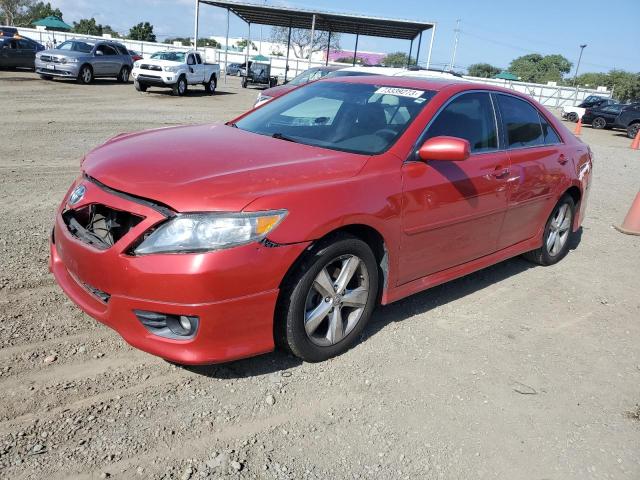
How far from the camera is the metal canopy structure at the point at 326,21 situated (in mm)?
31938

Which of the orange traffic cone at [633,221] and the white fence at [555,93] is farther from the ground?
the white fence at [555,93]

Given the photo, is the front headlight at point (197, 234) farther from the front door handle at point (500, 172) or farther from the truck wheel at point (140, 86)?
the truck wheel at point (140, 86)

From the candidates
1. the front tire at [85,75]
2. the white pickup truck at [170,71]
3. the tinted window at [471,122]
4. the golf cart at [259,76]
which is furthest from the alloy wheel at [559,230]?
the golf cart at [259,76]

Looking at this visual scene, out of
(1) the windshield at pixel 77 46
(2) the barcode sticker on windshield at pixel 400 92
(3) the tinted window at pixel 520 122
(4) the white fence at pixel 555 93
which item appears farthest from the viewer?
(4) the white fence at pixel 555 93

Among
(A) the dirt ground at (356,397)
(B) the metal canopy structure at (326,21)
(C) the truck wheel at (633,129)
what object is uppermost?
(B) the metal canopy structure at (326,21)

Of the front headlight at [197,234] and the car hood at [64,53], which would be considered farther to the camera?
the car hood at [64,53]

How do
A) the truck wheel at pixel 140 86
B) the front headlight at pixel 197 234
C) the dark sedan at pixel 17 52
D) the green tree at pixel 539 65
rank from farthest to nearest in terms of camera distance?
the green tree at pixel 539 65
the dark sedan at pixel 17 52
the truck wheel at pixel 140 86
the front headlight at pixel 197 234

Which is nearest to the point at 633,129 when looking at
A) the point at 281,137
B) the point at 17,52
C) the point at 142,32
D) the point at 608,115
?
the point at 608,115

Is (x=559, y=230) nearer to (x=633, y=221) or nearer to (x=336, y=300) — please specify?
(x=633, y=221)

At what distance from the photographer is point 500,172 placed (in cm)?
423

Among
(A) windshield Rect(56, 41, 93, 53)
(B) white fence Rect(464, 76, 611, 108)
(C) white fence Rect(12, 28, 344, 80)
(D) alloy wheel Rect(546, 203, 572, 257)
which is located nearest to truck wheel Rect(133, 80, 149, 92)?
(A) windshield Rect(56, 41, 93, 53)

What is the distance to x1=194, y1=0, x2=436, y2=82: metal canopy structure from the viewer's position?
31938 millimetres

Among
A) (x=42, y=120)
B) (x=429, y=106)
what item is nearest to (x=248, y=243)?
(x=429, y=106)

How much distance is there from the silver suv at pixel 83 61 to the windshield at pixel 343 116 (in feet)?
65.8
